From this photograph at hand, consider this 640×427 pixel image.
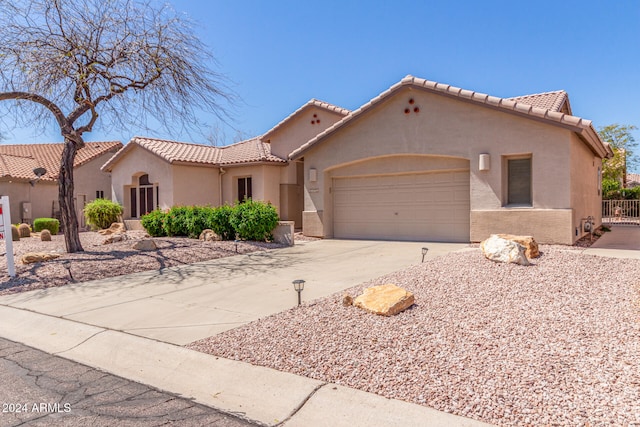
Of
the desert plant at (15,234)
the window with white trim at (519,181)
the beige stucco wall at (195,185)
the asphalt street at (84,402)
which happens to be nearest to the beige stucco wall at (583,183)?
the window with white trim at (519,181)

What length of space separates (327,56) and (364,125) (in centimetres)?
608

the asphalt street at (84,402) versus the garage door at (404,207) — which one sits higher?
the garage door at (404,207)

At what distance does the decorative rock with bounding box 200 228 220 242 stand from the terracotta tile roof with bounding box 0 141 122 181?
14.4 meters

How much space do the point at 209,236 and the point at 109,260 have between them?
409cm

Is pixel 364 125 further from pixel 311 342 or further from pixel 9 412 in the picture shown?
pixel 9 412

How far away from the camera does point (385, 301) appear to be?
18.6 feet

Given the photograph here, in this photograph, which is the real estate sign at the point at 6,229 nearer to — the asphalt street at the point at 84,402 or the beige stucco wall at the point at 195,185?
the asphalt street at the point at 84,402

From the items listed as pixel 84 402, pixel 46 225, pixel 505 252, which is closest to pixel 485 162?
pixel 505 252

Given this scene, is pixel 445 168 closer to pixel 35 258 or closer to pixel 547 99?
pixel 547 99

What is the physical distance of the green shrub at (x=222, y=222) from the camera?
14.8 m

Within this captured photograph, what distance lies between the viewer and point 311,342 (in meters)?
4.86

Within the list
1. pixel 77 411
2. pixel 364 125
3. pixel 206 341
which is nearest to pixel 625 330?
pixel 206 341

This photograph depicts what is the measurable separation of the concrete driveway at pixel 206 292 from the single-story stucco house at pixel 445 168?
2.42m

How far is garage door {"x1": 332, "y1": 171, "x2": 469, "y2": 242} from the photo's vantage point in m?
13.8
